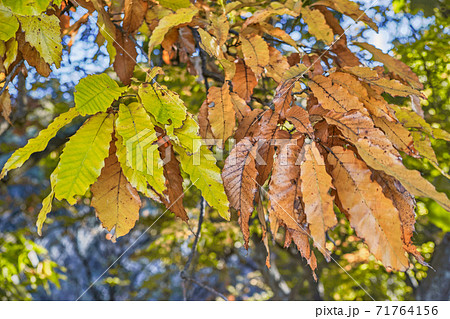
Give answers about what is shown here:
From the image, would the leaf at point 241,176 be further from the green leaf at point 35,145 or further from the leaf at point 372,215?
the green leaf at point 35,145

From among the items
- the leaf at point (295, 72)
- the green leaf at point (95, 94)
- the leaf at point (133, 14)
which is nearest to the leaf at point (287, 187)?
the leaf at point (295, 72)

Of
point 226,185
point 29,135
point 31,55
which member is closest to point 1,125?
point 29,135

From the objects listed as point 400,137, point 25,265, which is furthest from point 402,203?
point 25,265

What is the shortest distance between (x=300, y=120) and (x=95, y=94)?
0.27 metres

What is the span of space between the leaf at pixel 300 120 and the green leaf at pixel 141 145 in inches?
7.0

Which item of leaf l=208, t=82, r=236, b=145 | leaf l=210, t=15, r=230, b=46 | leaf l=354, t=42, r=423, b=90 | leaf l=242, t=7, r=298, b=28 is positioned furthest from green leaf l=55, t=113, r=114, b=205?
leaf l=354, t=42, r=423, b=90

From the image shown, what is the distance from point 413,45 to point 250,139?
1.45m

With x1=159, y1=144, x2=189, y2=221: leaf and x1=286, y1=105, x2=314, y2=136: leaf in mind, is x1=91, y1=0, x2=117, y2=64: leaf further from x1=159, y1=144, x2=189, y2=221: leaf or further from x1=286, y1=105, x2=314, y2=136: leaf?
x1=286, y1=105, x2=314, y2=136: leaf

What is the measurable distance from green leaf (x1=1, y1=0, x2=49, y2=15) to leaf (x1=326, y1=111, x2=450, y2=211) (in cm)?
42

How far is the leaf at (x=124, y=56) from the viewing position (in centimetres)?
69

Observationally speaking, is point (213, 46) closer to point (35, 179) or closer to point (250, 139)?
point (250, 139)

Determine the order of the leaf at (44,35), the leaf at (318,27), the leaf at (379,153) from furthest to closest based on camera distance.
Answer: the leaf at (318,27)
the leaf at (44,35)
the leaf at (379,153)

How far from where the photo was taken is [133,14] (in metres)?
0.65

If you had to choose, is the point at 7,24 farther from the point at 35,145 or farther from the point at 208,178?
the point at 208,178
